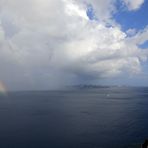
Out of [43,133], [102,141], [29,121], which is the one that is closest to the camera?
[102,141]

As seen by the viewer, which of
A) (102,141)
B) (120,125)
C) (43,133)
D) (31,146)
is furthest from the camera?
(120,125)

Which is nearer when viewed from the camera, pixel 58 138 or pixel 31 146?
pixel 31 146

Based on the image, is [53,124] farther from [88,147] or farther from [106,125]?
[88,147]

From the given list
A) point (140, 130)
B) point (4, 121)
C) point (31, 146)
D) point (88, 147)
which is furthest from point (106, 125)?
point (4, 121)

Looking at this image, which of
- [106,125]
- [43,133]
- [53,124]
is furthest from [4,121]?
[106,125]

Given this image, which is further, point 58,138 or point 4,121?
point 4,121

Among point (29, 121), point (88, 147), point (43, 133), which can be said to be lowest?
point (88, 147)

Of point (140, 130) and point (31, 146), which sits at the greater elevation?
point (140, 130)

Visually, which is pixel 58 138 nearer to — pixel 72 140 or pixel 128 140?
pixel 72 140

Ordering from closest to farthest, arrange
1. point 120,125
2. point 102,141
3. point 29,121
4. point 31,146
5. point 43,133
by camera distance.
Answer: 1. point 31,146
2. point 102,141
3. point 43,133
4. point 120,125
5. point 29,121
